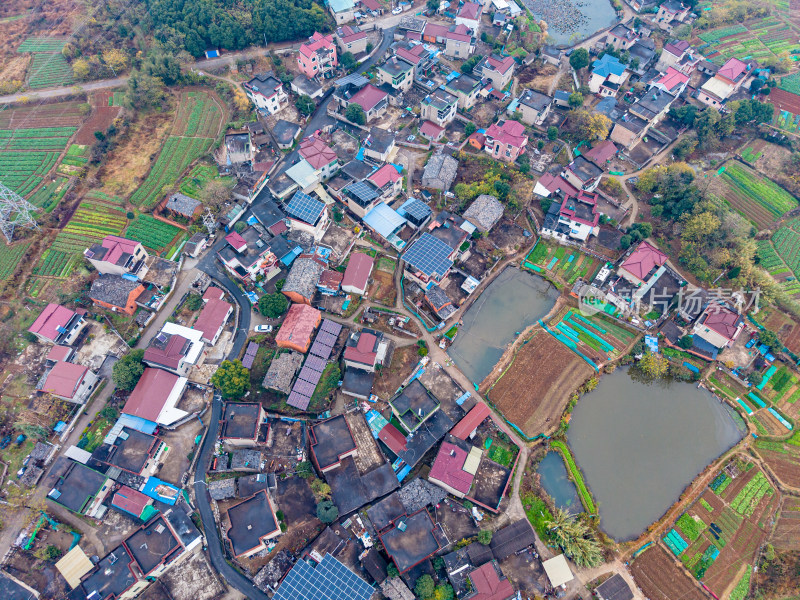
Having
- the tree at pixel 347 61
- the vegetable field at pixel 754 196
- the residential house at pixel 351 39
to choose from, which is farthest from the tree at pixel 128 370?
the vegetable field at pixel 754 196

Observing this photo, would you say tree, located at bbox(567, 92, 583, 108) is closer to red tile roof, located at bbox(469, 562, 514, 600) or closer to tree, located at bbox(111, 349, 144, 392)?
red tile roof, located at bbox(469, 562, 514, 600)

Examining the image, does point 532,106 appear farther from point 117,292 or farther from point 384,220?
point 117,292

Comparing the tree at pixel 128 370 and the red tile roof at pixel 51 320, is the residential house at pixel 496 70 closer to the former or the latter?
the tree at pixel 128 370

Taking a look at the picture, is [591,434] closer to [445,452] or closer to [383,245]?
[445,452]

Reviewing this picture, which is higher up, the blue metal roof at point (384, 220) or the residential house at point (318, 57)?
the residential house at point (318, 57)

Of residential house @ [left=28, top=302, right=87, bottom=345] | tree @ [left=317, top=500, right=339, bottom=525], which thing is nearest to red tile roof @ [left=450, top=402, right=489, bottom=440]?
tree @ [left=317, top=500, right=339, bottom=525]

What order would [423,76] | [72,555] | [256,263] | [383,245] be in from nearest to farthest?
[72,555], [256,263], [383,245], [423,76]

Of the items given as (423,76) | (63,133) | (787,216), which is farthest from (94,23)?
(787,216)
